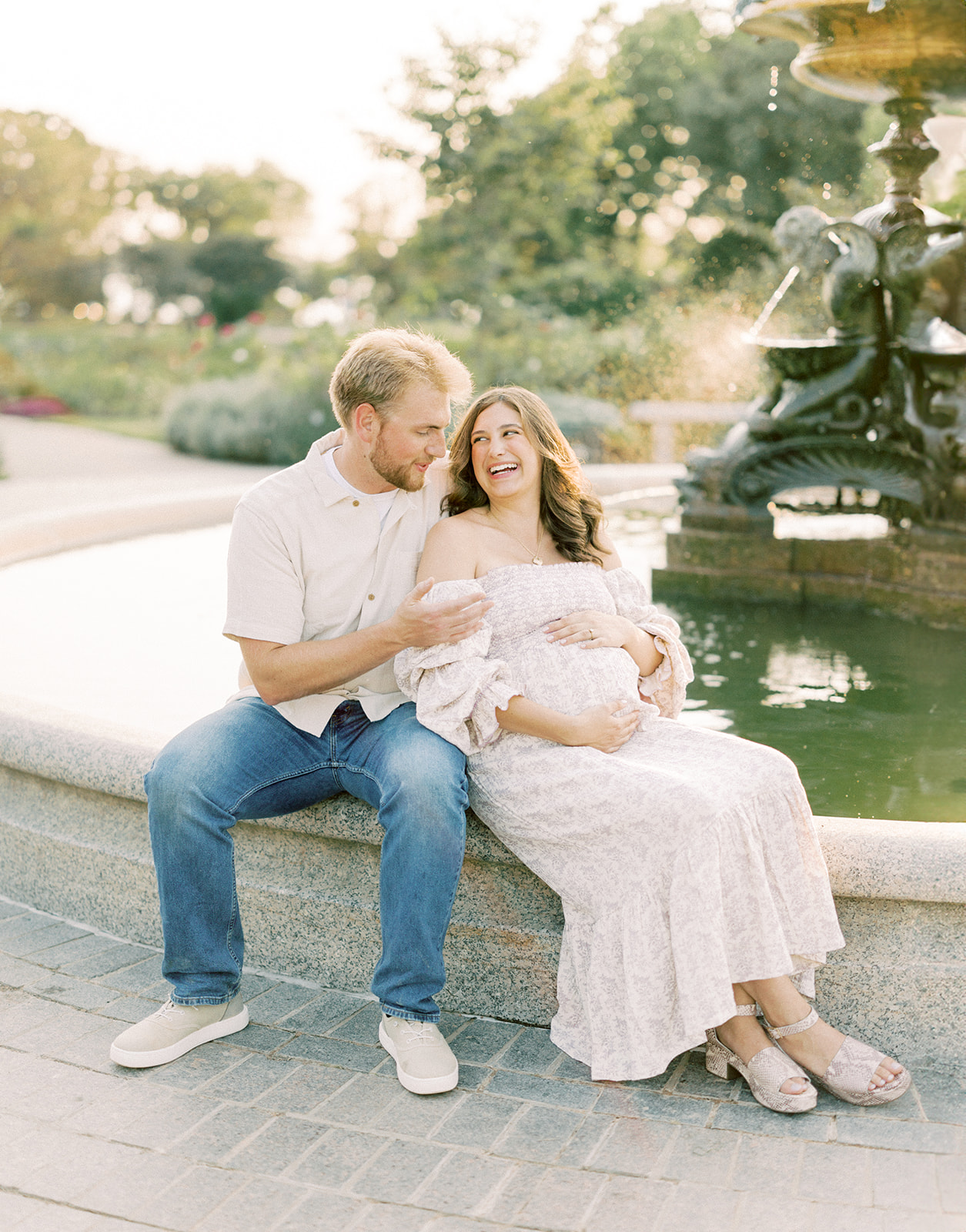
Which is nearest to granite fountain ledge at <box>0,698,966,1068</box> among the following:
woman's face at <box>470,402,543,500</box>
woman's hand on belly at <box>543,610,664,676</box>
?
woman's hand on belly at <box>543,610,664,676</box>

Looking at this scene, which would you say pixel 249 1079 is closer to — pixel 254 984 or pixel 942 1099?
pixel 254 984

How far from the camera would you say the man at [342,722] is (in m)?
2.53

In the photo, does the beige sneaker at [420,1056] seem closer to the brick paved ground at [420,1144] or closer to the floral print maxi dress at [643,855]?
the brick paved ground at [420,1144]

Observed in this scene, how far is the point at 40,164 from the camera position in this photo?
4091cm

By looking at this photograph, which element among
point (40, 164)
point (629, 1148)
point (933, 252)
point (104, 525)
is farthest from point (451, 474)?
point (40, 164)

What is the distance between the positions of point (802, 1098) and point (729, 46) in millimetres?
30190

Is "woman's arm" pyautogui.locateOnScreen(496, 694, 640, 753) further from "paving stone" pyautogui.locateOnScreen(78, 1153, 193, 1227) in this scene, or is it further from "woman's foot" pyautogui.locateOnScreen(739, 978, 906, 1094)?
"paving stone" pyautogui.locateOnScreen(78, 1153, 193, 1227)

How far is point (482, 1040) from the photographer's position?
268 cm

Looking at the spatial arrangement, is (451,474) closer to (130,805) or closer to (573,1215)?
(130,805)

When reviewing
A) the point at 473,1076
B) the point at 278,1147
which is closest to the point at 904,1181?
the point at 473,1076

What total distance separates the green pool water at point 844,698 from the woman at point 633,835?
105 centimetres

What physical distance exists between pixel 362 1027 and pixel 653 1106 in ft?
2.26

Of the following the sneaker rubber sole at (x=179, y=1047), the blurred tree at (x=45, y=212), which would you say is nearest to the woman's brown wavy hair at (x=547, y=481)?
the sneaker rubber sole at (x=179, y=1047)

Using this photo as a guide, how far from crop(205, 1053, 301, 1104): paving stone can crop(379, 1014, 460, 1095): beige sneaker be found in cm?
21
